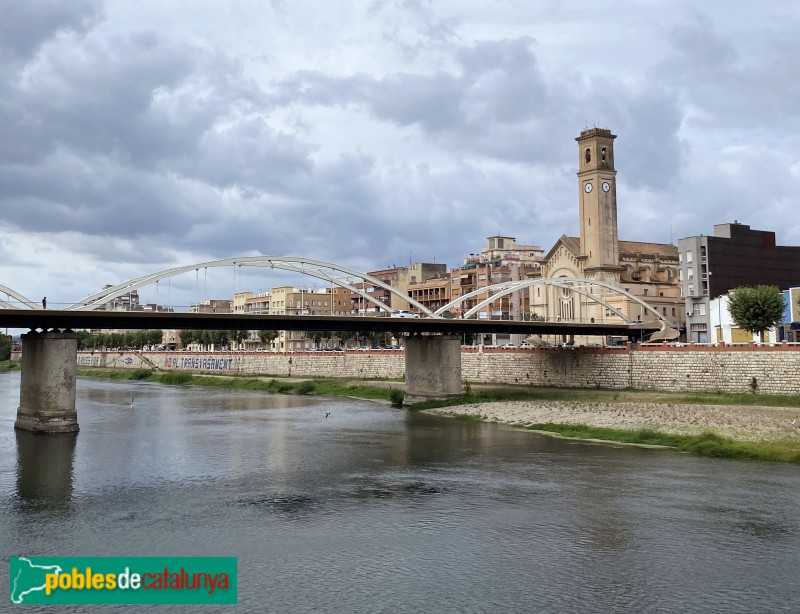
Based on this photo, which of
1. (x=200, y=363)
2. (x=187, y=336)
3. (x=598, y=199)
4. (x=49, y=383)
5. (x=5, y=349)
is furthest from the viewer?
(x=5, y=349)

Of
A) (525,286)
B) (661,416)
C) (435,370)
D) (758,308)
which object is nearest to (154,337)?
(525,286)

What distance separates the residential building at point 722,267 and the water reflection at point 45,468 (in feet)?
212

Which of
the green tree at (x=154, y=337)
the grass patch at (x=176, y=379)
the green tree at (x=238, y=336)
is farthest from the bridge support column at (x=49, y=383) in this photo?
the green tree at (x=154, y=337)

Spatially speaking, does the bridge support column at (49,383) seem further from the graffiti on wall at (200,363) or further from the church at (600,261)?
the graffiti on wall at (200,363)

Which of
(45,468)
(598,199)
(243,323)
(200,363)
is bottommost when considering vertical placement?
(45,468)

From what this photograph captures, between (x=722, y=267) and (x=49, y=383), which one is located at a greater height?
(x=722, y=267)

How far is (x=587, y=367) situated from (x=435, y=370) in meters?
17.4

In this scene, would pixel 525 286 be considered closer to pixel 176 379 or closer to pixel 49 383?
pixel 49 383

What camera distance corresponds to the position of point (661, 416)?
48.2 metres

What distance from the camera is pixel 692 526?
2464 cm

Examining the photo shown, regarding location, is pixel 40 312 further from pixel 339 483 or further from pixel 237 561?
→ pixel 237 561

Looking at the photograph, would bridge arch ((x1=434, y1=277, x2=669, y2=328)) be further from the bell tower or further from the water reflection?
the water reflection

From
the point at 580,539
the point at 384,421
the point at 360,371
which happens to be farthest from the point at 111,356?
the point at 580,539

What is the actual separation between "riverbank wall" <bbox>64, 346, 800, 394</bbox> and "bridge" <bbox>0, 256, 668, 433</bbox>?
269 inches
